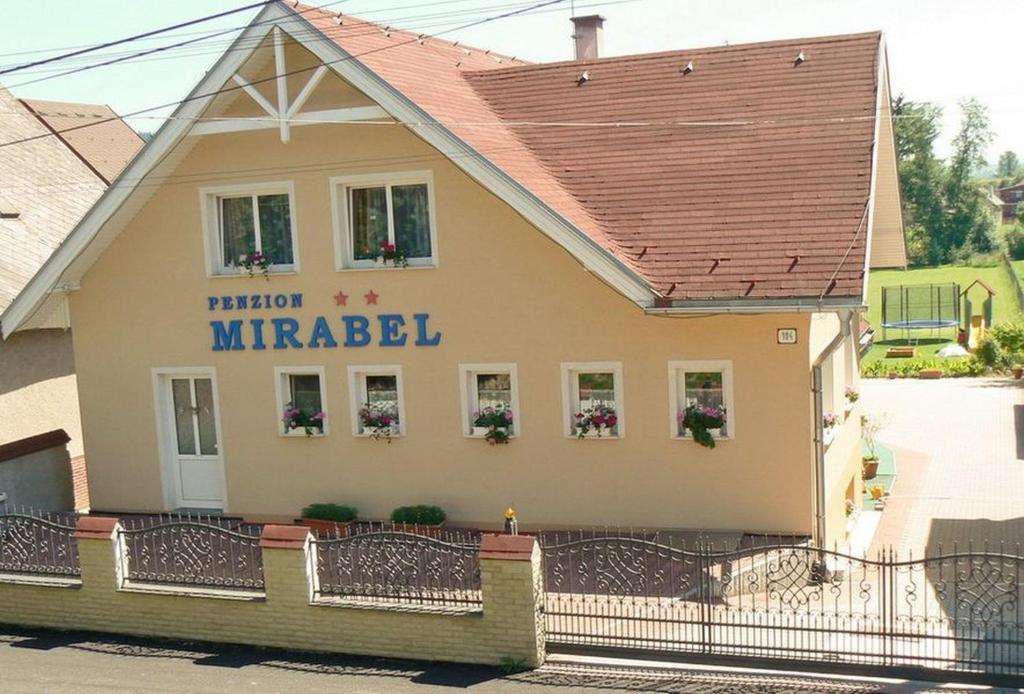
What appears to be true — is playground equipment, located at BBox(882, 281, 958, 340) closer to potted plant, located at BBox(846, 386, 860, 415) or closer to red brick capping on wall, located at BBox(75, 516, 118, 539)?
potted plant, located at BBox(846, 386, 860, 415)

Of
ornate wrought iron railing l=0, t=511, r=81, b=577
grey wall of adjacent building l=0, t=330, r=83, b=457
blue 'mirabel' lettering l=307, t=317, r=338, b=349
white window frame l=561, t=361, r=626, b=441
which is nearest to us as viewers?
ornate wrought iron railing l=0, t=511, r=81, b=577

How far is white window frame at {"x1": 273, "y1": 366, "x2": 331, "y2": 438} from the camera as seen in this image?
15.8 m

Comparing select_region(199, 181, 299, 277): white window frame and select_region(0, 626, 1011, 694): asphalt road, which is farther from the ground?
select_region(199, 181, 299, 277): white window frame

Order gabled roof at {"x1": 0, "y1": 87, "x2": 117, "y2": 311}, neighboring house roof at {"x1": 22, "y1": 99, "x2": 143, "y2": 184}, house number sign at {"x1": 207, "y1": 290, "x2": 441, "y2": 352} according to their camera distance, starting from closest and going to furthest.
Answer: house number sign at {"x1": 207, "y1": 290, "x2": 441, "y2": 352}, gabled roof at {"x1": 0, "y1": 87, "x2": 117, "y2": 311}, neighboring house roof at {"x1": 22, "y1": 99, "x2": 143, "y2": 184}

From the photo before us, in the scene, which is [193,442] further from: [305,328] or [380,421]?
[380,421]

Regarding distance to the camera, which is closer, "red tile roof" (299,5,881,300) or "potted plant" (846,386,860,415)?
"red tile roof" (299,5,881,300)

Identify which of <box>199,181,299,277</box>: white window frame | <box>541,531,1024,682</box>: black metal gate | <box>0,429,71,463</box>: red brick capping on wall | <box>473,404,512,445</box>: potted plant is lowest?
<box>541,531,1024,682</box>: black metal gate

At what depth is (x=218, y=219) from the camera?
16.2 metres

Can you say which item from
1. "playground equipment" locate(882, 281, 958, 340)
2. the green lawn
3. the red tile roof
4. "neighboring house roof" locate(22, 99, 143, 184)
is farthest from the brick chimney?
"playground equipment" locate(882, 281, 958, 340)

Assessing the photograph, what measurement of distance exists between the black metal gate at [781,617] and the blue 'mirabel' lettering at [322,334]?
5212 mm

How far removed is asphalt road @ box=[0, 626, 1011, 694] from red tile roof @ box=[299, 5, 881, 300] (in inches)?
181

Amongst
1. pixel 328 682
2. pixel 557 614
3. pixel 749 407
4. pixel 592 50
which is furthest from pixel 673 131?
pixel 328 682

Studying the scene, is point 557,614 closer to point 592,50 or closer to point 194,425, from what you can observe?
point 194,425

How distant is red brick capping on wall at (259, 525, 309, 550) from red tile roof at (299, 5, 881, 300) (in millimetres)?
4992
